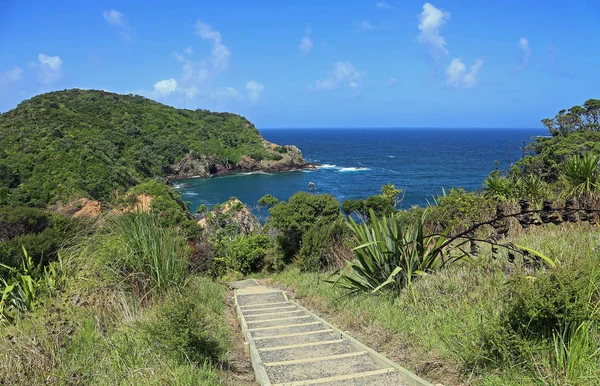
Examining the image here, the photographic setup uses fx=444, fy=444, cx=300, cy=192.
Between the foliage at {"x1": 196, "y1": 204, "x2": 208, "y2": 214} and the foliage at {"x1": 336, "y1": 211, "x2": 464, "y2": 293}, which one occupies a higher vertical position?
the foliage at {"x1": 336, "y1": 211, "x2": 464, "y2": 293}

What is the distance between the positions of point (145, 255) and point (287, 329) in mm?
1942

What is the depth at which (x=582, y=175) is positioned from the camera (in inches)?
327

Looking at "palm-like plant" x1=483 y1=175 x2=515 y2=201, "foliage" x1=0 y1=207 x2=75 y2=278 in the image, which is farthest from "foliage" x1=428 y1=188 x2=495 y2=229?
"foliage" x1=0 y1=207 x2=75 y2=278

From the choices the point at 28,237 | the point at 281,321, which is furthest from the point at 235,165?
the point at 281,321

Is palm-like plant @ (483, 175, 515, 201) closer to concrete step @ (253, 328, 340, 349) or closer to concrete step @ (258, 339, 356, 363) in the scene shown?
concrete step @ (253, 328, 340, 349)

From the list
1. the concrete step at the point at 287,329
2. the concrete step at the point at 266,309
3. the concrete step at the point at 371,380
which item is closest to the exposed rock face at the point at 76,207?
the concrete step at the point at 266,309

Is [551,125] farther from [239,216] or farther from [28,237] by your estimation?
[28,237]

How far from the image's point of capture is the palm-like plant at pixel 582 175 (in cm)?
811

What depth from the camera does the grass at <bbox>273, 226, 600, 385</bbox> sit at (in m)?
3.05

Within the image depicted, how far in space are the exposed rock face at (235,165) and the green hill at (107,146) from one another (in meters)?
0.18

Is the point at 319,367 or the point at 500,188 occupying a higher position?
the point at 500,188

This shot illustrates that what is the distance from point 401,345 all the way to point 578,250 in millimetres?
2077

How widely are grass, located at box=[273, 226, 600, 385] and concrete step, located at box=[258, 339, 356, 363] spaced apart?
32cm

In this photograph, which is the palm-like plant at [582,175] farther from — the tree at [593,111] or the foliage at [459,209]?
the tree at [593,111]
